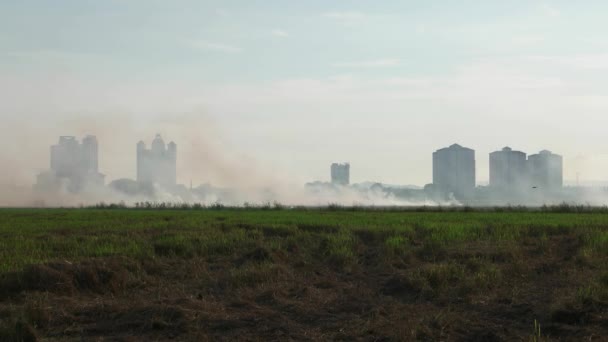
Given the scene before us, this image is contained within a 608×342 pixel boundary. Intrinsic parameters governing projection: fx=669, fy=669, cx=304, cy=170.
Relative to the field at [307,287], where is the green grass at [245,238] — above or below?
above

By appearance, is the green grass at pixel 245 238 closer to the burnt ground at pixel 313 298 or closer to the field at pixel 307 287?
the field at pixel 307 287

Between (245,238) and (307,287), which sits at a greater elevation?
(245,238)

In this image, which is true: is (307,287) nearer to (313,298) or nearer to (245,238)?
(313,298)

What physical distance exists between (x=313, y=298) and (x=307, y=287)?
0.65 m

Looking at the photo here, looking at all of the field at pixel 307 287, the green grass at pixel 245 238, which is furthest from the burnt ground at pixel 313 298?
the green grass at pixel 245 238

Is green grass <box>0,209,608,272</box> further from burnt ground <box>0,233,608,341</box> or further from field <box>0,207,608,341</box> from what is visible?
burnt ground <box>0,233,608,341</box>

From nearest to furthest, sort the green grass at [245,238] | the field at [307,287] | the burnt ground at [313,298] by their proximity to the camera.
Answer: the burnt ground at [313,298] < the field at [307,287] < the green grass at [245,238]

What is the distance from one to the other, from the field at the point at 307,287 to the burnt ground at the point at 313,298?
32 millimetres

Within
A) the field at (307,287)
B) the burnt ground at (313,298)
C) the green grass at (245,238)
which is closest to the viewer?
the burnt ground at (313,298)

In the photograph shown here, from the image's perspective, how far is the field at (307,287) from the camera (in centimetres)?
1011

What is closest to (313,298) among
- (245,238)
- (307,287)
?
(307,287)

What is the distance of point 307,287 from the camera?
13.0 metres

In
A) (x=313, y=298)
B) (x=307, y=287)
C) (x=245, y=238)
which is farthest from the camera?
(x=245, y=238)

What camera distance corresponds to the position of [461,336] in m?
9.77
